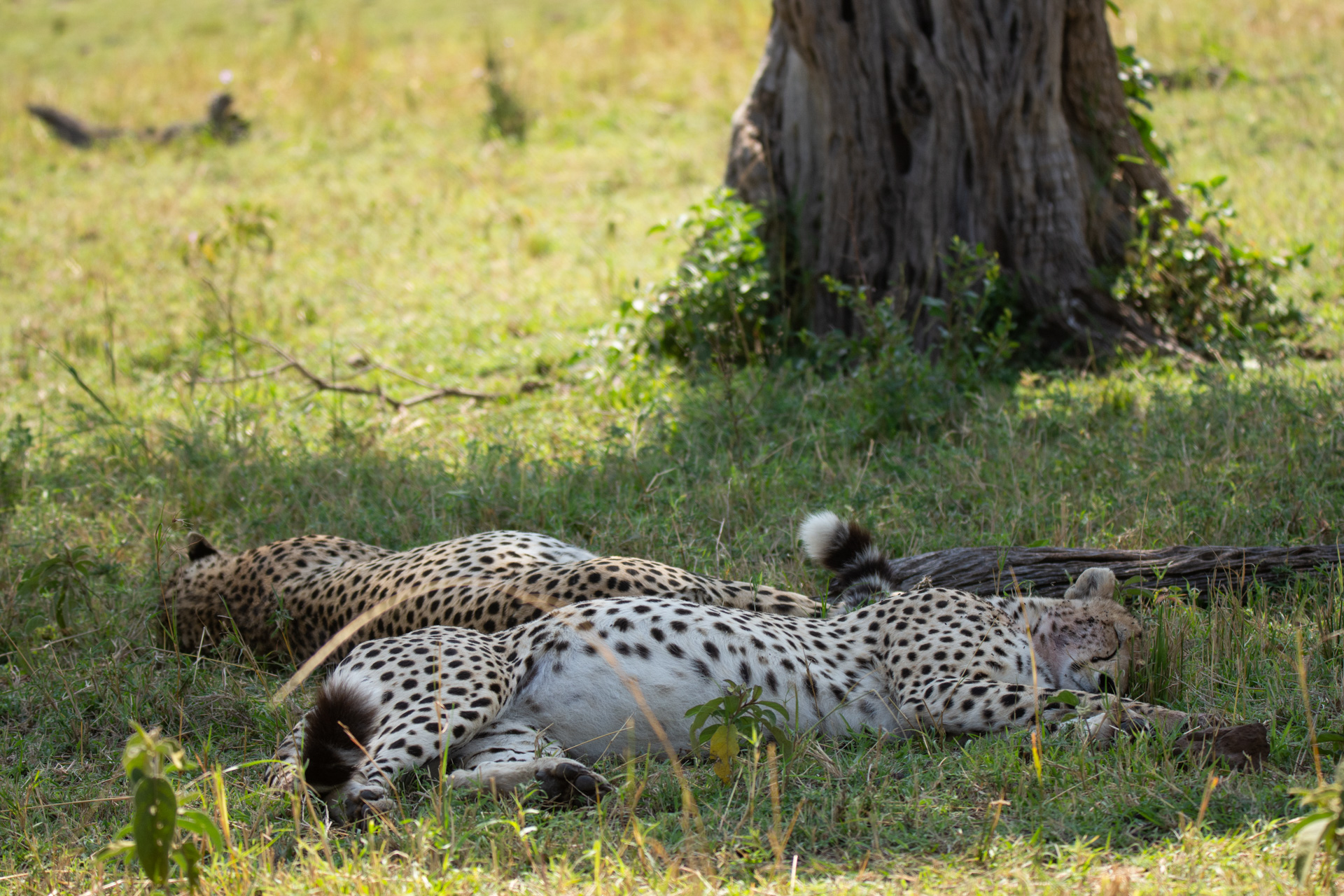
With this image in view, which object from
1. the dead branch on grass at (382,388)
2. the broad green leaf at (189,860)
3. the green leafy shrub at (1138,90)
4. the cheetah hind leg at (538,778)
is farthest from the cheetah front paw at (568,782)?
the green leafy shrub at (1138,90)

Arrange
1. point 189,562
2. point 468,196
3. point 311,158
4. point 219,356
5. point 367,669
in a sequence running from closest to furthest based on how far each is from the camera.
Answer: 1. point 367,669
2. point 189,562
3. point 219,356
4. point 468,196
5. point 311,158

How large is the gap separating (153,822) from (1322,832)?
6.50 ft

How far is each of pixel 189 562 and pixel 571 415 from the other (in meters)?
2.04

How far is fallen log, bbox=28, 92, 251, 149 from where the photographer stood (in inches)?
470

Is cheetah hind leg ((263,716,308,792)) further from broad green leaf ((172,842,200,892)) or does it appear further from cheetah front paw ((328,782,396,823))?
broad green leaf ((172,842,200,892))

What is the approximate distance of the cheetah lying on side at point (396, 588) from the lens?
336cm

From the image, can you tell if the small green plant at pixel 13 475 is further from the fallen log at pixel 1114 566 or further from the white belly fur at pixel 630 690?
the fallen log at pixel 1114 566

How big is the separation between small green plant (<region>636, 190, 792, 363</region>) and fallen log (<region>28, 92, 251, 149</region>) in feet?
25.6

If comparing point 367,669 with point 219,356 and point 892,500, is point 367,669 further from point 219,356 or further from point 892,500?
point 219,356

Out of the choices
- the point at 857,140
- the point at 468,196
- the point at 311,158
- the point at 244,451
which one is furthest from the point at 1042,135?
the point at 311,158

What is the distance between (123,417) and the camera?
5.74 meters

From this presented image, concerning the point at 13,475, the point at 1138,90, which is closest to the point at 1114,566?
the point at 1138,90

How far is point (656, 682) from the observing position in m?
2.90

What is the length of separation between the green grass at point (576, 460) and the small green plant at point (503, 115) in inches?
6.7
